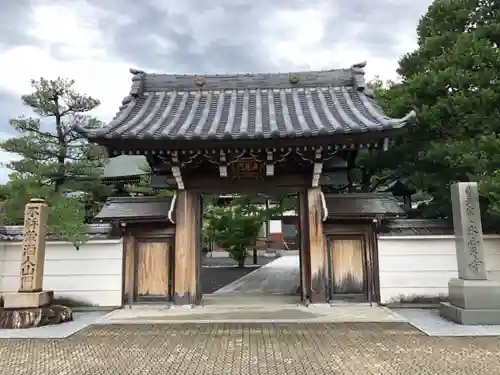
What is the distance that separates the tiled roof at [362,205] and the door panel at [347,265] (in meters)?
0.59

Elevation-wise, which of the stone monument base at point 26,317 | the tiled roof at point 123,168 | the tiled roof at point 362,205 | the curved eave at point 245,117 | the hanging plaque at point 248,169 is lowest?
the stone monument base at point 26,317

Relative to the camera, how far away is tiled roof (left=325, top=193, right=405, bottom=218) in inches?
304

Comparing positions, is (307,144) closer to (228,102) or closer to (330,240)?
(330,240)

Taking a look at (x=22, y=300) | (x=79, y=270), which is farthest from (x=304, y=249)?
(x=22, y=300)

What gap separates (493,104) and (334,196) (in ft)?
11.3

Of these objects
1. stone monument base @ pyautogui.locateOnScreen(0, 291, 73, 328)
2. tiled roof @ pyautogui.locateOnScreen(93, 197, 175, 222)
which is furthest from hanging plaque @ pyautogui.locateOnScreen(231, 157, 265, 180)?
stone monument base @ pyautogui.locateOnScreen(0, 291, 73, 328)

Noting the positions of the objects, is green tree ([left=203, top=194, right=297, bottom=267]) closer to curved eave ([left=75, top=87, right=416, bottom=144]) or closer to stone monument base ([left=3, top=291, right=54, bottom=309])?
curved eave ([left=75, top=87, right=416, bottom=144])

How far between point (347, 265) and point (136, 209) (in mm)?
4377

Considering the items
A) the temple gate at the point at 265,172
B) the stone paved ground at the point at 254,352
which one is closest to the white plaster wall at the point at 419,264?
the temple gate at the point at 265,172

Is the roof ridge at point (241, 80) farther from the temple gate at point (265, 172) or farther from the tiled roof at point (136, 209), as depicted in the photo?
the tiled roof at point (136, 209)

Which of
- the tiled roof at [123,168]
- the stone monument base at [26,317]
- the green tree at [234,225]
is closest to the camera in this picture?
the stone monument base at [26,317]

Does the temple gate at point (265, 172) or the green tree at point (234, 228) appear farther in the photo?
the green tree at point (234, 228)

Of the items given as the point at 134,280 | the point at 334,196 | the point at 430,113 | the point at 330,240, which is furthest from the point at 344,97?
the point at 134,280

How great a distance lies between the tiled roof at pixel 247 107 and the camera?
7.28 meters
